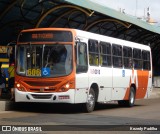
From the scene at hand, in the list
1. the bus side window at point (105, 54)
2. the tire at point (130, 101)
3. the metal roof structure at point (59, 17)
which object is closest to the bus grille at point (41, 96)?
the bus side window at point (105, 54)

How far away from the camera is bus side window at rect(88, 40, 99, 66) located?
18.6m

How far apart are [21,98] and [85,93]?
7.69 ft

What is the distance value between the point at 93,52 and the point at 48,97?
2.76 metres

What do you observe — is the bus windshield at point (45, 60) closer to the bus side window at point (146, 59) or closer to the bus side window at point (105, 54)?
the bus side window at point (105, 54)

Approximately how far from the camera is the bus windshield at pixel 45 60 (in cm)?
1741

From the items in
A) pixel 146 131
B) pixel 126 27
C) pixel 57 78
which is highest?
pixel 126 27

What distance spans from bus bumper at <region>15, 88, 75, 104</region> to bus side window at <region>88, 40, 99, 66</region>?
1.87 metres

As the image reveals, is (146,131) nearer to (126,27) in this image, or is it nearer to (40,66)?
(40,66)

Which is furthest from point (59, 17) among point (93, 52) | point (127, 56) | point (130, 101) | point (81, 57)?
point (81, 57)

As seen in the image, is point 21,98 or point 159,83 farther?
point 159,83

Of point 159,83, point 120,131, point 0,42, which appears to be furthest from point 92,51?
point 159,83

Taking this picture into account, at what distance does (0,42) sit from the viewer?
2939cm

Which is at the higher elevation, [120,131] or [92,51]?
[92,51]

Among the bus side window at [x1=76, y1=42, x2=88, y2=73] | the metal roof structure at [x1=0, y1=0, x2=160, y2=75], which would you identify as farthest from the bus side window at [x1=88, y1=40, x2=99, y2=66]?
the metal roof structure at [x1=0, y1=0, x2=160, y2=75]
